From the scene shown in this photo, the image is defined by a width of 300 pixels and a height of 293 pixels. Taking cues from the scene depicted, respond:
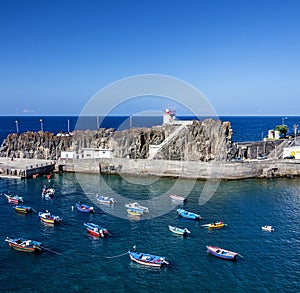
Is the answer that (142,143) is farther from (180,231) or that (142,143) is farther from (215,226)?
(180,231)

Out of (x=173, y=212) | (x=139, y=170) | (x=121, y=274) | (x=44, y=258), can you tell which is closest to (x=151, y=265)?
(x=121, y=274)

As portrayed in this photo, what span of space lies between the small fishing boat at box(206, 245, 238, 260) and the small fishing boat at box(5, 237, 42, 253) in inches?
770

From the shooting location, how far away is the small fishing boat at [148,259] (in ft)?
108

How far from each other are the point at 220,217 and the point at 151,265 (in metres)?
17.0

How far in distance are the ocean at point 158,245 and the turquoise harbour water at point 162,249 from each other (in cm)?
10

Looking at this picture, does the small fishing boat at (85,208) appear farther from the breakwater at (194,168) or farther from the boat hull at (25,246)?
the breakwater at (194,168)

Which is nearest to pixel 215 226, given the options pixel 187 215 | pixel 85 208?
pixel 187 215

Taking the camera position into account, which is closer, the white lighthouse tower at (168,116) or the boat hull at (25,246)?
the boat hull at (25,246)

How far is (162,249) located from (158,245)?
1024 millimetres

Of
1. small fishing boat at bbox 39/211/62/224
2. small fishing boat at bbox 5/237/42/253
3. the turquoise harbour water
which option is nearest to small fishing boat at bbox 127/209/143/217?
the turquoise harbour water

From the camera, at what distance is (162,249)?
1454 inches

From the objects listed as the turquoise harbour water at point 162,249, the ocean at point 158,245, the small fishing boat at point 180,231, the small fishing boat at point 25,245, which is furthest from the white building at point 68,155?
the small fishing boat at point 180,231

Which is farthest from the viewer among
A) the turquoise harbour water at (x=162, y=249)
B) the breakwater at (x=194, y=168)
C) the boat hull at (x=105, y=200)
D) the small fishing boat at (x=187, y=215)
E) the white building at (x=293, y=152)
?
the white building at (x=293, y=152)

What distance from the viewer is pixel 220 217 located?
1837 inches
